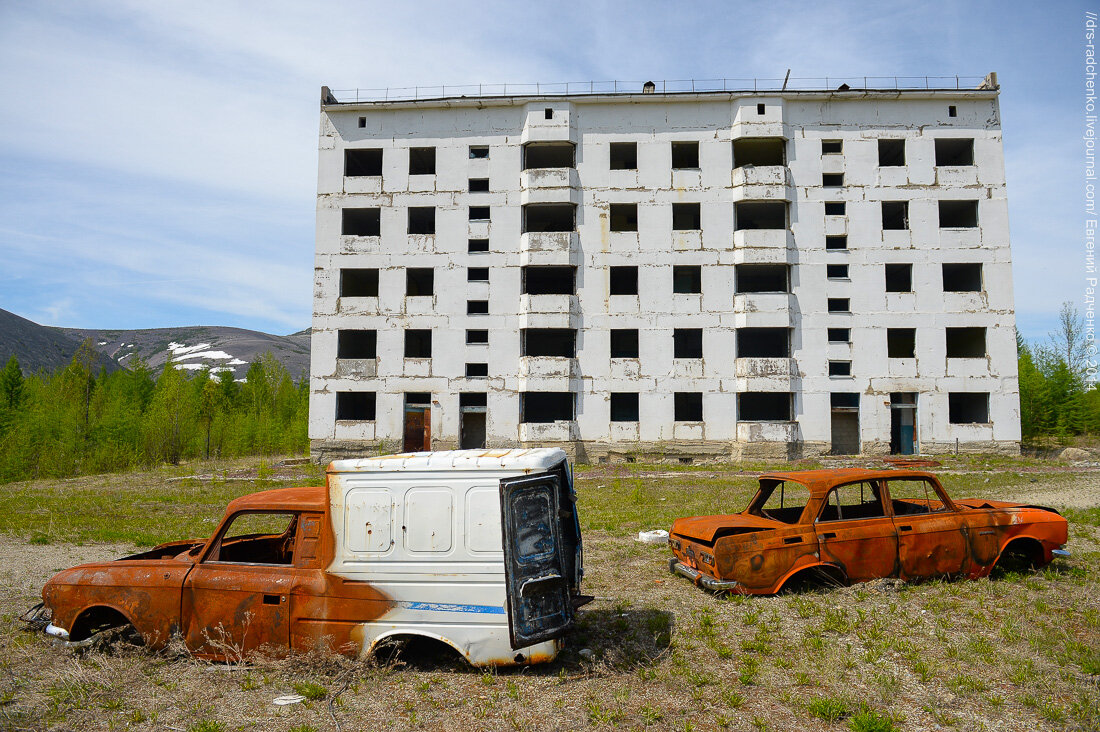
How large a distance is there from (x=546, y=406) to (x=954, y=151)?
2596 centimetres

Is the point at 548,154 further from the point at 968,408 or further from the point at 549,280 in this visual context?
the point at 968,408

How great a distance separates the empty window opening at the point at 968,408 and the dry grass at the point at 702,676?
2614cm

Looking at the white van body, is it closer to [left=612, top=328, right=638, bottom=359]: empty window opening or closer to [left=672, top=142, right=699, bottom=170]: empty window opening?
[left=612, top=328, right=638, bottom=359]: empty window opening

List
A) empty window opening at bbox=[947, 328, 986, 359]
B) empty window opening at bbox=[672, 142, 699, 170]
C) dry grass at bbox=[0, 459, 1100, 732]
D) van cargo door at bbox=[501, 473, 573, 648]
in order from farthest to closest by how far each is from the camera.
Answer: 1. empty window opening at bbox=[672, 142, 699, 170]
2. empty window opening at bbox=[947, 328, 986, 359]
3. van cargo door at bbox=[501, 473, 573, 648]
4. dry grass at bbox=[0, 459, 1100, 732]

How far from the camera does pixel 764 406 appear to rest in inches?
1259

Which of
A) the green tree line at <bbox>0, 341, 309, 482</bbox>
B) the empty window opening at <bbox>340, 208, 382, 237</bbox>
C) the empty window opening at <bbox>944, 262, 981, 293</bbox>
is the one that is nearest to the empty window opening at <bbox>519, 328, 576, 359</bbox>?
A: the empty window opening at <bbox>340, 208, 382, 237</bbox>

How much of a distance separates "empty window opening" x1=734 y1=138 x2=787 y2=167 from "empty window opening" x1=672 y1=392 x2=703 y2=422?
40.4 feet

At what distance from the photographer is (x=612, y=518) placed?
13.8 meters

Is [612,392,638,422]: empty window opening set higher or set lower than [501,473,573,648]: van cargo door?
higher

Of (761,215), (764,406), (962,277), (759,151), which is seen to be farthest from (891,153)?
(764,406)

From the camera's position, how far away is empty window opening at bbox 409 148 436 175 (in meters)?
33.1

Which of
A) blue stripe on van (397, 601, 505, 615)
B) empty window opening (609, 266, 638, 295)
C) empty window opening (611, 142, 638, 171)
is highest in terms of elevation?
empty window opening (611, 142, 638, 171)

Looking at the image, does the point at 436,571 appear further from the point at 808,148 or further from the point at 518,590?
the point at 808,148

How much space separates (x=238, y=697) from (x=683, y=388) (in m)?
26.9
